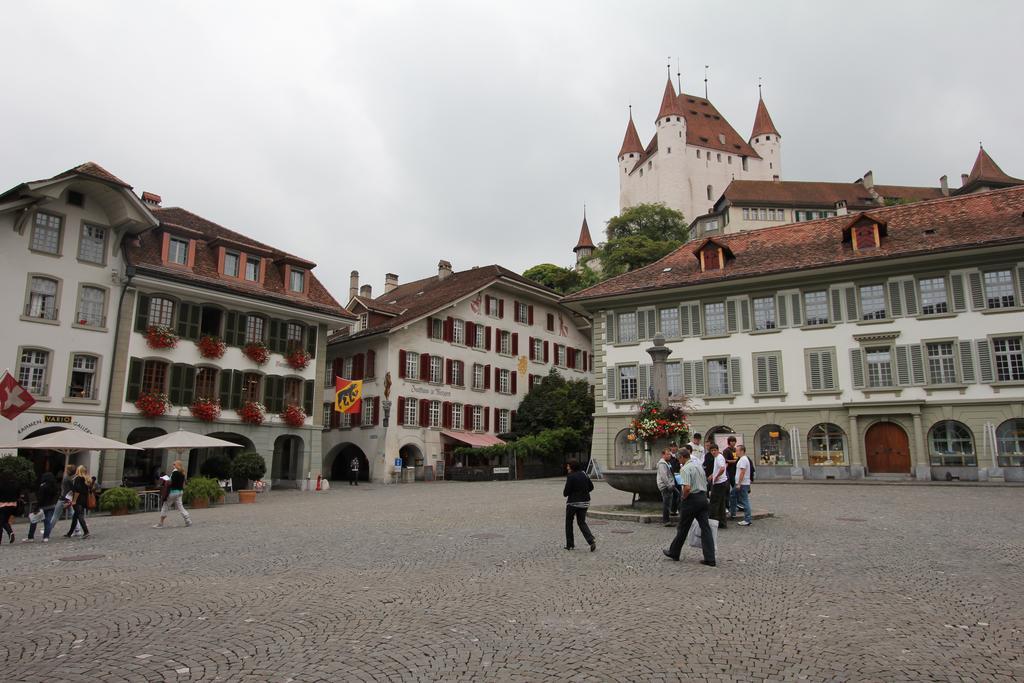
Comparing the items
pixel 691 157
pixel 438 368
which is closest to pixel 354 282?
pixel 438 368

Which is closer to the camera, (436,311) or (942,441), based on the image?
(942,441)

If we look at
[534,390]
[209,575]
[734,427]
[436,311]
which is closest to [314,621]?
[209,575]

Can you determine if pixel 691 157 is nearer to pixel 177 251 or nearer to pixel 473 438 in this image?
pixel 473 438

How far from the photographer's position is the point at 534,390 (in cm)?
4544

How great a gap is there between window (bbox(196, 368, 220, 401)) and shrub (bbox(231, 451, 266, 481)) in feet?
10.8

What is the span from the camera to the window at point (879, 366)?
30547 millimetres

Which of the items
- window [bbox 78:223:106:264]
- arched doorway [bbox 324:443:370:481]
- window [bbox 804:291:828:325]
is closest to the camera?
window [bbox 78:223:106:264]

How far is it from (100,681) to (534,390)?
132 feet

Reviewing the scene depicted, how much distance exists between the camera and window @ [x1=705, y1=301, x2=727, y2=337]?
112 ft

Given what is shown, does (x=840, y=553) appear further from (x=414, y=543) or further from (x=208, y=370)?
(x=208, y=370)

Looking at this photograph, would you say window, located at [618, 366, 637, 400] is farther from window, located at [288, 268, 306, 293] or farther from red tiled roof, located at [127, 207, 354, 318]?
window, located at [288, 268, 306, 293]

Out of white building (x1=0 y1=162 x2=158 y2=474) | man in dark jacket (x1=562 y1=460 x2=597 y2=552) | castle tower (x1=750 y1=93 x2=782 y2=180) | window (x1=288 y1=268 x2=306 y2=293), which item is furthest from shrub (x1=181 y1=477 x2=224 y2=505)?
castle tower (x1=750 y1=93 x2=782 y2=180)

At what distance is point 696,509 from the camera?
32.6 feet

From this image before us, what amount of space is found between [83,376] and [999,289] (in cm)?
3508
